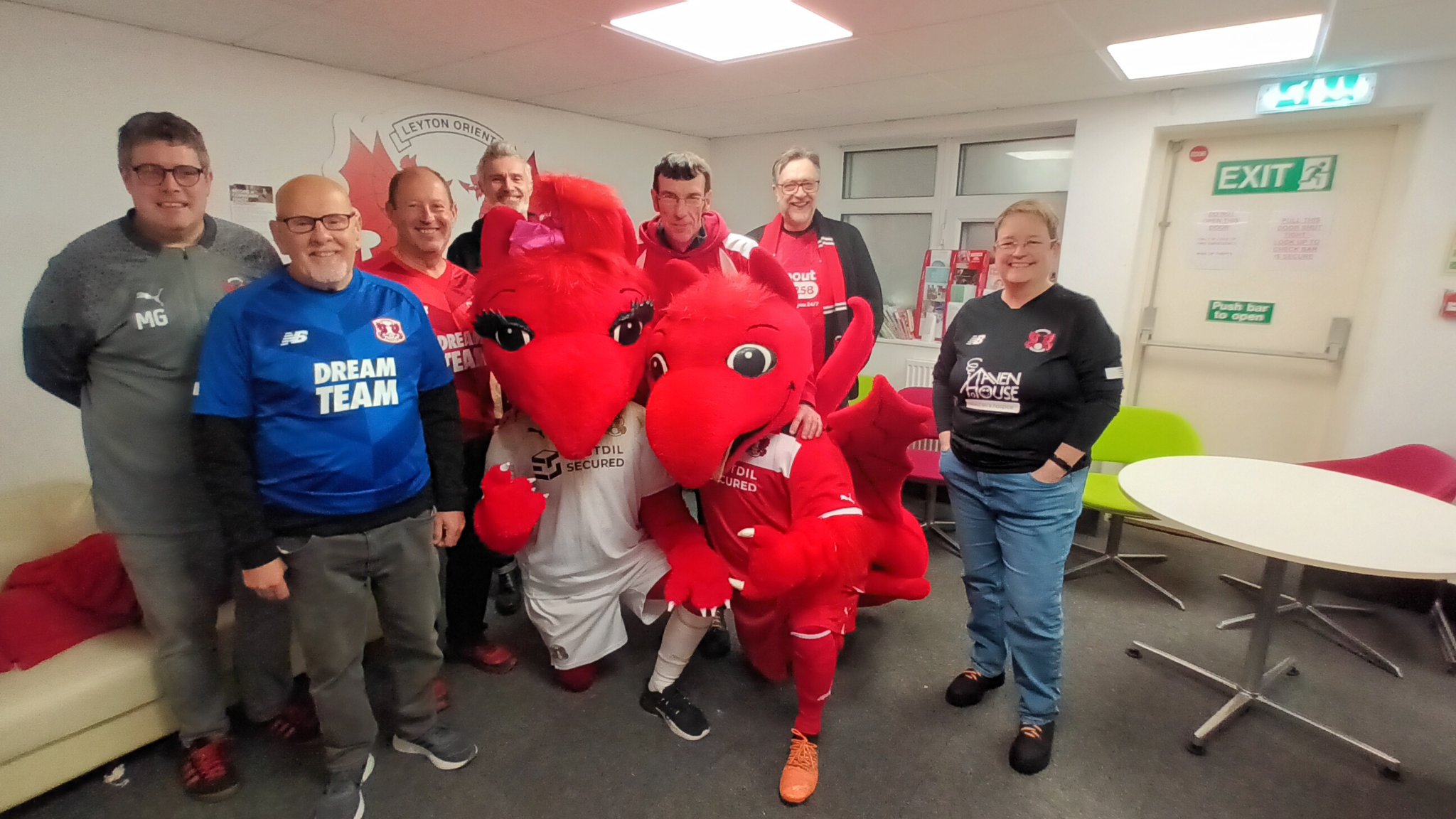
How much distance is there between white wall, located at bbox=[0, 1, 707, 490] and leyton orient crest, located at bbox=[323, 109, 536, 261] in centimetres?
8

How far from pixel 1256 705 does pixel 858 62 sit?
9.59 ft

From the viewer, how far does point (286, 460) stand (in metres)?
1.51

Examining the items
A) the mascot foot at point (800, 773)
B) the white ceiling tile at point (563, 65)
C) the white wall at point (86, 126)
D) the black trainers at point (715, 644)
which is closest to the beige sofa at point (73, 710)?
the white wall at point (86, 126)

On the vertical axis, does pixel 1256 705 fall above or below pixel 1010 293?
below

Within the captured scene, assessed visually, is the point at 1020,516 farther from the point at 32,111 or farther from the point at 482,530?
the point at 32,111

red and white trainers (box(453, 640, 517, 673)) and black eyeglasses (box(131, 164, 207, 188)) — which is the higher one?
black eyeglasses (box(131, 164, 207, 188))

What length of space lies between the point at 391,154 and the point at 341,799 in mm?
2987

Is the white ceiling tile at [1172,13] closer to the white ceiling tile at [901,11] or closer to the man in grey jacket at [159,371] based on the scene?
the white ceiling tile at [901,11]

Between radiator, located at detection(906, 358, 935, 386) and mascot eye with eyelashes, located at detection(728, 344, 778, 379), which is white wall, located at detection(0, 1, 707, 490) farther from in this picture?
radiator, located at detection(906, 358, 935, 386)

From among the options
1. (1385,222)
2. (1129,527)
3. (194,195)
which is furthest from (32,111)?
(1385,222)

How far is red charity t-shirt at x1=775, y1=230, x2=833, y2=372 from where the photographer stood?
266 centimetres

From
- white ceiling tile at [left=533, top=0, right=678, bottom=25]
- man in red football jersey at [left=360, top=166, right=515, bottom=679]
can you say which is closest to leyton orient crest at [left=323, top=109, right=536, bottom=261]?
white ceiling tile at [left=533, top=0, right=678, bottom=25]

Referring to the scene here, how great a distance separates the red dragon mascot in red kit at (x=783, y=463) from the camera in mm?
1606

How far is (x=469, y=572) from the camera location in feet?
7.45
